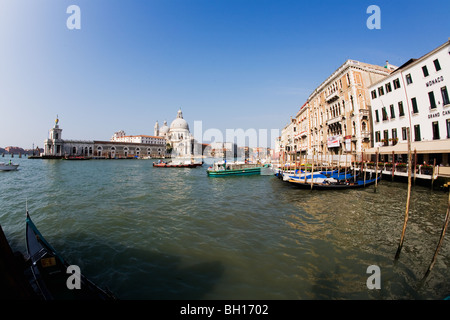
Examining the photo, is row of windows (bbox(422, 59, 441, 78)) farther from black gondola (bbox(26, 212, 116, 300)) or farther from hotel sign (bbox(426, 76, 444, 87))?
black gondola (bbox(26, 212, 116, 300))

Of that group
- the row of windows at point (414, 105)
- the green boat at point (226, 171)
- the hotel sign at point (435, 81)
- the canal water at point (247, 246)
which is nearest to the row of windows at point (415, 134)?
the row of windows at point (414, 105)

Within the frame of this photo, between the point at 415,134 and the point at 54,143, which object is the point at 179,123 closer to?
the point at 54,143

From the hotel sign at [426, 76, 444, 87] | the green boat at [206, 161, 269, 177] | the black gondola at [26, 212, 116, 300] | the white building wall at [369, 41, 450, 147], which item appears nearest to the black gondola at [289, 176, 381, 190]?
the white building wall at [369, 41, 450, 147]

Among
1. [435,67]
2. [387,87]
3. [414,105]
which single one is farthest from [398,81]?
[435,67]

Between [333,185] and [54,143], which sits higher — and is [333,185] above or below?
below

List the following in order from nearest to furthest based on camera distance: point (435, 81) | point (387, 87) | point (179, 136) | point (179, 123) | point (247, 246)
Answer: point (247, 246) → point (435, 81) → point (387, 87) → point (179, 136) → point (179, 123)

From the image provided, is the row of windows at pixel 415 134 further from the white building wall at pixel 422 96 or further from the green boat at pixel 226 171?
the green boat at pixel 226 171

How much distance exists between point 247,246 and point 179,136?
134277 mm

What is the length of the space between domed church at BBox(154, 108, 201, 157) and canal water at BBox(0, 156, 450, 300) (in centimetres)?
10746

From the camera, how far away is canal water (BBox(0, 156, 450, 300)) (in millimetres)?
4918

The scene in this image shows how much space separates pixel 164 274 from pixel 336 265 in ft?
16.4

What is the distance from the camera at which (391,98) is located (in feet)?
70.3

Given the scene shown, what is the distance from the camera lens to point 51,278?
4.34 metres
